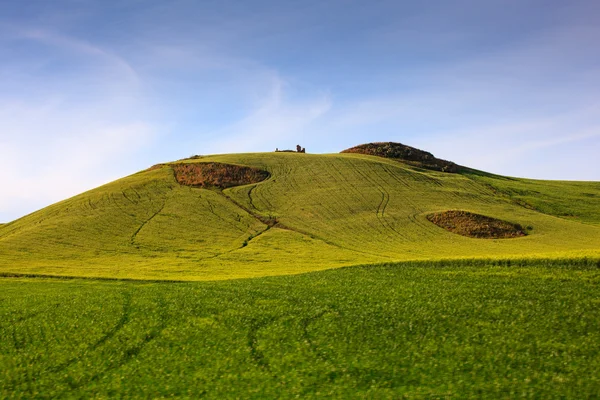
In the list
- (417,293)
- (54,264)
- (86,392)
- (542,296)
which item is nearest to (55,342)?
(86,392)

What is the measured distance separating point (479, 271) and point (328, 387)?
21318mm

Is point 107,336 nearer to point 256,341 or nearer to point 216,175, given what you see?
point 256,341

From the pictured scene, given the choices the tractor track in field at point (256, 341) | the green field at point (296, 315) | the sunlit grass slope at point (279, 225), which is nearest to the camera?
the green field at point (296, 315)

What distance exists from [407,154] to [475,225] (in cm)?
5701

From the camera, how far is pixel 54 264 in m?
53.1

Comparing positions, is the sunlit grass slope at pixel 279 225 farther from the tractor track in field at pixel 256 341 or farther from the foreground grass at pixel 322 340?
the tractor track in field at pixel 256 341

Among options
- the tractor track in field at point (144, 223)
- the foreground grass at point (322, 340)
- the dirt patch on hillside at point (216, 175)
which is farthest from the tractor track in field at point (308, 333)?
the dirt patch on hillside at point (216, 175)

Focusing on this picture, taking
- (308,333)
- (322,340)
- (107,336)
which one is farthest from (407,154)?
(107,336)

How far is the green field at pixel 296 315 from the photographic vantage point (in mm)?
17438

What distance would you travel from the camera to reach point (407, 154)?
124m

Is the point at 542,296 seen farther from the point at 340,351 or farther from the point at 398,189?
the point at 398,189

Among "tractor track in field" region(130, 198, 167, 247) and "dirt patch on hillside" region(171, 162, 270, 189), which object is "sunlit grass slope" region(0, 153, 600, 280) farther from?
"dirt patch on hillside" region(171, 162, 270, 189)

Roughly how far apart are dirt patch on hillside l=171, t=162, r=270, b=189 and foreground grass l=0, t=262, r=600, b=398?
196 feet

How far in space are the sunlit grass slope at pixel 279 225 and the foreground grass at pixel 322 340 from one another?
12.7 metres
